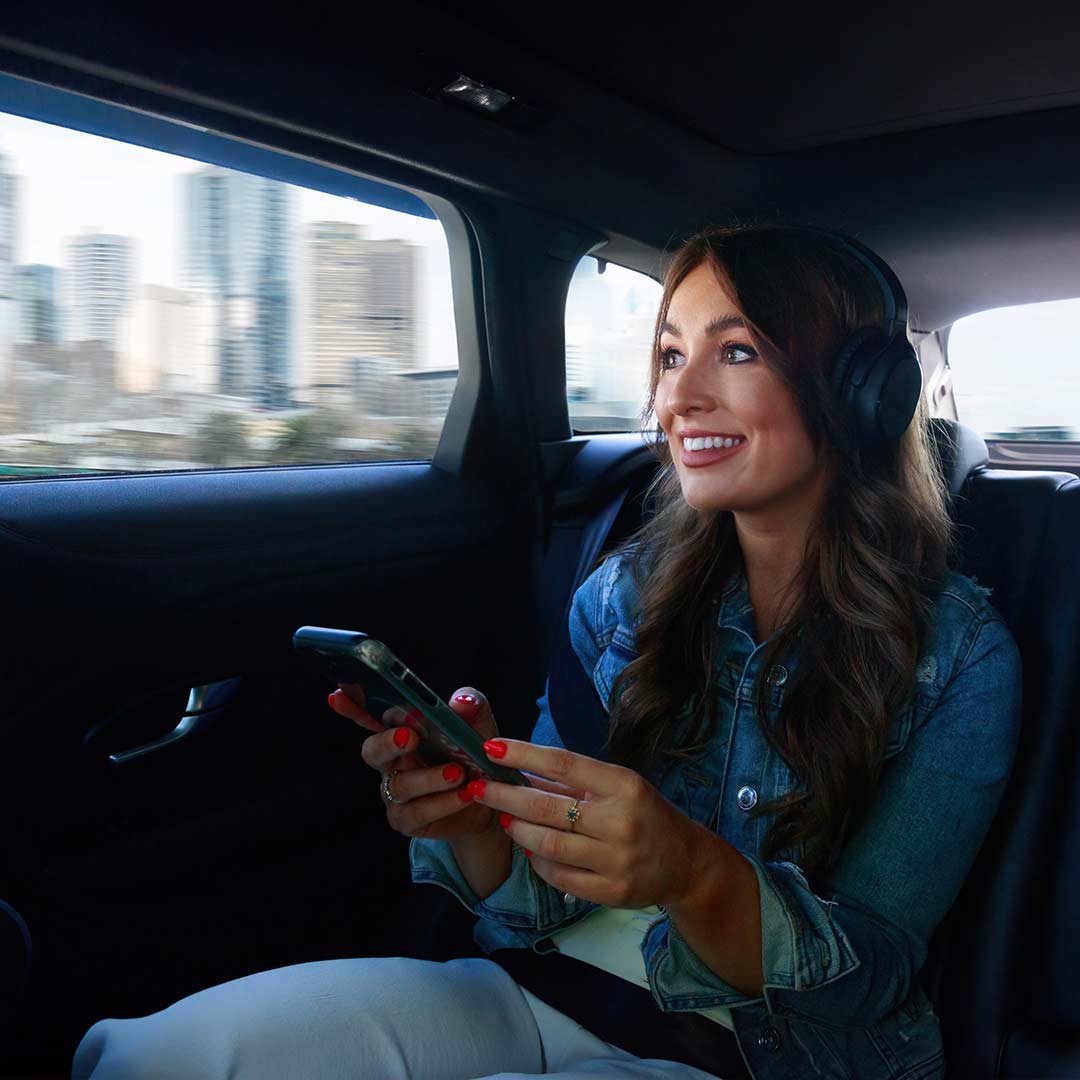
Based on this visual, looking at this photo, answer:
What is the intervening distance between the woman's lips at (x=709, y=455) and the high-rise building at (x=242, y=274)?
84 centimetres

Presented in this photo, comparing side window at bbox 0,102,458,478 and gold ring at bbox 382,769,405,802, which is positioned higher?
side window at bbox 0,102,458,478

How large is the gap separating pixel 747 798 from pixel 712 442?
44 cm

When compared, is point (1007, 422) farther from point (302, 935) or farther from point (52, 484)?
point (52, 484)

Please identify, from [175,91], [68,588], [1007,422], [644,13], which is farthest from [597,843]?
[1007,422]

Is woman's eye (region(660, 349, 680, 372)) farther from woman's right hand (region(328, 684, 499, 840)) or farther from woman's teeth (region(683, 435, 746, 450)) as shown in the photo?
woman's right hand (region(328, 684, 499, 840))

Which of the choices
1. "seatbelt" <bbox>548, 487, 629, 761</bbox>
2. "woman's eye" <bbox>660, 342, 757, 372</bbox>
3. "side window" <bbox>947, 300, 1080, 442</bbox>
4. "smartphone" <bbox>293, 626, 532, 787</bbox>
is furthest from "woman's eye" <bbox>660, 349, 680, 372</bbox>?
"side window" <bbox>947, 300, 1080, 442</bbox>

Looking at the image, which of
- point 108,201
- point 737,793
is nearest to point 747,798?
point 737,793

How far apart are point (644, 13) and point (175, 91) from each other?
2.42 feet

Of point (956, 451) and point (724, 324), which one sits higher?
point (724, 324)

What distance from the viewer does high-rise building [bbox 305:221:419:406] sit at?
1.93m

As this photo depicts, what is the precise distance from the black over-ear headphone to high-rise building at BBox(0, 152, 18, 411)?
1104 mm

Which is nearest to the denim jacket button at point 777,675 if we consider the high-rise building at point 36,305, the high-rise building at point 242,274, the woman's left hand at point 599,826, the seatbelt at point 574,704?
the seatbelt at point 574,704

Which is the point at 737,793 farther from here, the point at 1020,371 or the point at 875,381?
the point at 1020,371

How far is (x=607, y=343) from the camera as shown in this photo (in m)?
2.54
